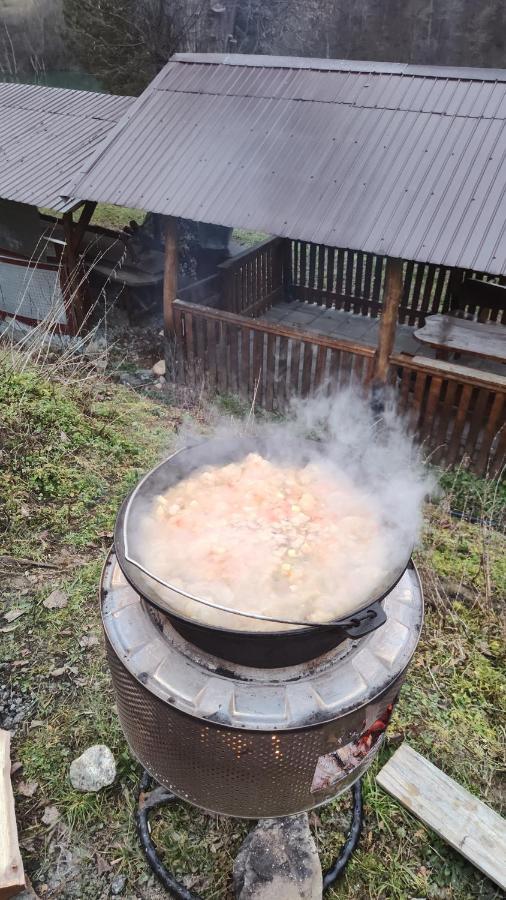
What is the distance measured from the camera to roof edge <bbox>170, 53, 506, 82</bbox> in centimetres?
692

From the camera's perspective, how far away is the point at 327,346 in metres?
7.77

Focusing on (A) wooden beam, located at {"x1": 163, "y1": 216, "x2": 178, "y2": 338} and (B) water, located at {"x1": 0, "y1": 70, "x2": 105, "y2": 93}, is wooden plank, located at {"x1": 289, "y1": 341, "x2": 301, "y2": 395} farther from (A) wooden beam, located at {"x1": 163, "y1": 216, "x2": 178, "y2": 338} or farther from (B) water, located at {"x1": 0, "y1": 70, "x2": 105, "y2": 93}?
(B) water, located at {"x1": 0, "y1": 70, "x2": 105, "y2": 93}

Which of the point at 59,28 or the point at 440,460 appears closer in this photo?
the point at 440,460

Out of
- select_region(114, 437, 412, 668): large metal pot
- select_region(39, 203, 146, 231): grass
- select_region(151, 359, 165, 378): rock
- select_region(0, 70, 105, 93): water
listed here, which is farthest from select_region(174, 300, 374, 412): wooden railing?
select_region(0, 70, 105, 93): water

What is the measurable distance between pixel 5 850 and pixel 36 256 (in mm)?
10117

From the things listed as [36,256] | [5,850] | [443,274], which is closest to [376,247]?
[443,274]

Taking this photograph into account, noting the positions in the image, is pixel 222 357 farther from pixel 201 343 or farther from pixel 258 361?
pixel 258 361

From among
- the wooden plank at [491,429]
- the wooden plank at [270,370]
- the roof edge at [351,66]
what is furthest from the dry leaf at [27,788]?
the roof edge at [351,66]

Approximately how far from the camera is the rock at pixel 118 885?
3.49m

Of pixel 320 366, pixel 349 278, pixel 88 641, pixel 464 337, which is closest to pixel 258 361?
pixel 320 366

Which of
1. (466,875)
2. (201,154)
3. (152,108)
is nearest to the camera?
(466,875)

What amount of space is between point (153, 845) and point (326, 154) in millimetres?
7096

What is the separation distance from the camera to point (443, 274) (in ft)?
32.3

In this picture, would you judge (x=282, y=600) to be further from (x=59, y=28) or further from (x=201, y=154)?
(x=59, y=28)
